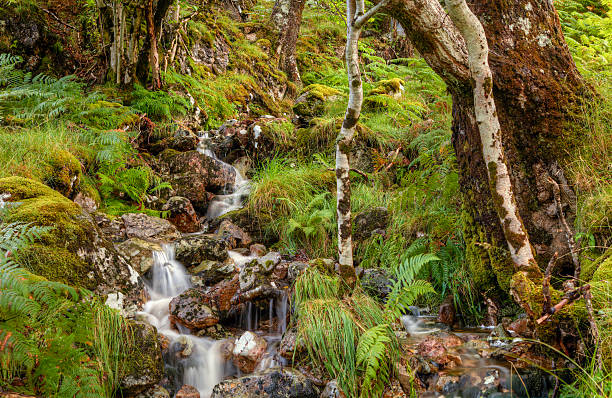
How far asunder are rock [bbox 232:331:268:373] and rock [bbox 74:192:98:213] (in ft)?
10.6

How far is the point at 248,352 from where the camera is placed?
3396 millimetres

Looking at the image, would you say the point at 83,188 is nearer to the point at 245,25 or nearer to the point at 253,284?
the point at 253,284

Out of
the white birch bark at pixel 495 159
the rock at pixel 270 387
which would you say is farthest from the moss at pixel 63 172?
the white birch bark at pixel 495 159

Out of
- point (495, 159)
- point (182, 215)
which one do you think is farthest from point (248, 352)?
point (182, 215)

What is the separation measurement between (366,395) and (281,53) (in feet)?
37.4

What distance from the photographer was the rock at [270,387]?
2811 mm

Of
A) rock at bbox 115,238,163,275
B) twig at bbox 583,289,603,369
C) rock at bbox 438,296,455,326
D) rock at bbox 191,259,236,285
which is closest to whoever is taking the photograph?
twig at bbox 583,289,603,369

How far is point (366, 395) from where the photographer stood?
266 centimetres

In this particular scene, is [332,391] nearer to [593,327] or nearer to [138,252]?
[593,327]

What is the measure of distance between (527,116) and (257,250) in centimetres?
366

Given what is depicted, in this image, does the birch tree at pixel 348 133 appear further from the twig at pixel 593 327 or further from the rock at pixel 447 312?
the twig at pixel 593 327

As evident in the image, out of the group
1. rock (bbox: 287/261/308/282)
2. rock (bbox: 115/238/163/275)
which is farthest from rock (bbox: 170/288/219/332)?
rock (bbox: 287/261/308/282)

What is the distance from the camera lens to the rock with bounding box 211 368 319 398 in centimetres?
281

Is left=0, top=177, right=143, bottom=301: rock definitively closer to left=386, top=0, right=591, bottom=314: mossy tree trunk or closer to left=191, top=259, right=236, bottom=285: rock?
left=191, top=259, right=236, bottom=285: rock
